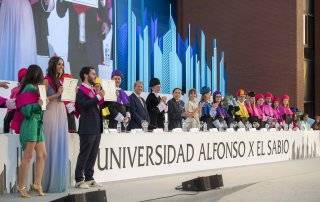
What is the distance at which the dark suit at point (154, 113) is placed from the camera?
11.8 metres

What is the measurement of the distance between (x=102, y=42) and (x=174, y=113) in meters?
7.59

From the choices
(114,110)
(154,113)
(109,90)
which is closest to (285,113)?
(154,113)

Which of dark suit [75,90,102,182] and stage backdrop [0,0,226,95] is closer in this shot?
dark suit [75,90,102,182]

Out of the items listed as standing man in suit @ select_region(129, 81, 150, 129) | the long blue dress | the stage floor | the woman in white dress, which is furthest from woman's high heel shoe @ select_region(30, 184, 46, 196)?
the woman in white dress

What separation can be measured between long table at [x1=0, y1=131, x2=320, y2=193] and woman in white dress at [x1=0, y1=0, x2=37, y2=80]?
18.4 feet

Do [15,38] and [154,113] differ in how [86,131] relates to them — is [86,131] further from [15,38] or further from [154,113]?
[15,38]

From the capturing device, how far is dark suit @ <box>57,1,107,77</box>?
17859mm

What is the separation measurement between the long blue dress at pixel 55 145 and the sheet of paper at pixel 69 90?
0.29 metres

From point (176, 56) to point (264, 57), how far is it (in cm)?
638

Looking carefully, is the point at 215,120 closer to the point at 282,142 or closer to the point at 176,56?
the point at 282,142

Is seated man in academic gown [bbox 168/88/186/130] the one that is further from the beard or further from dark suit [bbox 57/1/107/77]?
dark suit [bbox 57/1/107/77]

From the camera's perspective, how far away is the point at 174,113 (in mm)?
12281

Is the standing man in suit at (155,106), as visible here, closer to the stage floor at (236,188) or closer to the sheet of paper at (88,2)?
the stage floor at (236,188)

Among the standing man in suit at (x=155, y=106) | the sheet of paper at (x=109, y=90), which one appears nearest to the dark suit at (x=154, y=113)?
the standing man in suit at (x=155, y=106)
